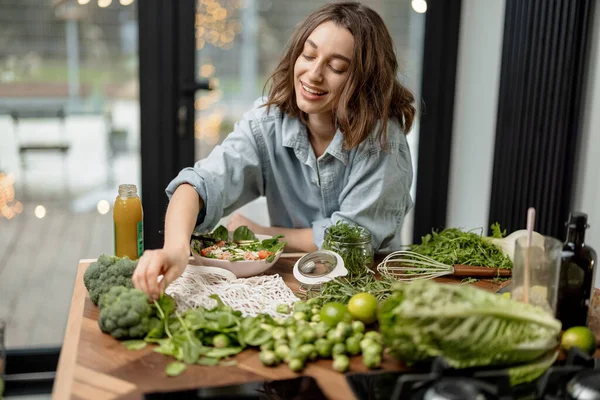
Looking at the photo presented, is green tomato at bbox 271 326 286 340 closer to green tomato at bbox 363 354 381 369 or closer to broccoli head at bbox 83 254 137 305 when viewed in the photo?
green tomato at bbox 363 354 381 369

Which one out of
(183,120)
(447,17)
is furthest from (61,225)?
(447,17)

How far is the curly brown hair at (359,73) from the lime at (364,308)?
0.66 m

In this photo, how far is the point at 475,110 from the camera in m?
3.30

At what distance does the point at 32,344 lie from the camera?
326cm

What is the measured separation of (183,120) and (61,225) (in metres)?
0.76

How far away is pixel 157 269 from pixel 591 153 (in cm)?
190

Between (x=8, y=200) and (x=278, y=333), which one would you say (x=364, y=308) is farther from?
(x=8, y=200)

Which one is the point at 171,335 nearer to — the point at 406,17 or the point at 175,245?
the point at 175,245

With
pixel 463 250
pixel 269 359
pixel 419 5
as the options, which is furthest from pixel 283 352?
pixel 419 5

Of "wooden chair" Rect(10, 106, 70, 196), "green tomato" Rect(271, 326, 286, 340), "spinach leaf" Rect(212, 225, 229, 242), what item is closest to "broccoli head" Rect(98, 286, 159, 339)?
"green tomato" Rect(271, 326, 286, 340)

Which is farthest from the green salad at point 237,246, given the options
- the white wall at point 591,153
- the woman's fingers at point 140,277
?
the white wall at point 591,153

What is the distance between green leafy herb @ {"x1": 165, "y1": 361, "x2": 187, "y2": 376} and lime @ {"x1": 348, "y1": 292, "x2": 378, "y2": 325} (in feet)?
1.25

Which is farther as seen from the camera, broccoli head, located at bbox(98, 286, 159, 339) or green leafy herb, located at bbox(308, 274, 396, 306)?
green leafy herb, located at bbox(308, 274, 396, 306)

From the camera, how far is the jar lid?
1.71 metres
